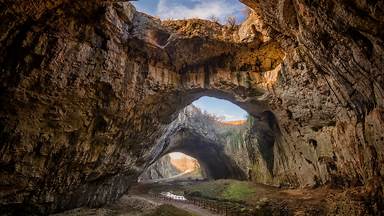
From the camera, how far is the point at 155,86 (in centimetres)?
1742

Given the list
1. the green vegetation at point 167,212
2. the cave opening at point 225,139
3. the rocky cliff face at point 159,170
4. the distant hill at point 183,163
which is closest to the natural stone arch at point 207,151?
the cave opening at point 225,139

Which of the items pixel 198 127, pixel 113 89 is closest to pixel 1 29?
pixel 113 89

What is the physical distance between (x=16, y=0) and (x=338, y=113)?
54.6 feet

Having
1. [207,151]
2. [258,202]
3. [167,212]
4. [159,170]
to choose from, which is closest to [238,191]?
[258,202]

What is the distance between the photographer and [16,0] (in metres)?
9.30

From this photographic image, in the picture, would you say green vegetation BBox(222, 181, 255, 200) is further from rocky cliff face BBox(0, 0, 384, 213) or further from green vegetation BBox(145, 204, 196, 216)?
green vegetation BBox(145, 204, 196, 216)

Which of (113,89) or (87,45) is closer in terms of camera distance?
(87,45)

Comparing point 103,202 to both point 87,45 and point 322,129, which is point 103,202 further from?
point 322,129

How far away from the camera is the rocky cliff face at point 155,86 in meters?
10.3

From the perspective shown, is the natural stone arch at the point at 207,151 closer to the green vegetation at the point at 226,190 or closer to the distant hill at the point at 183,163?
the green vegetation at the point at 226,190

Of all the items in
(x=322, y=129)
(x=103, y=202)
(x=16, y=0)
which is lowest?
(x=103, y=202)

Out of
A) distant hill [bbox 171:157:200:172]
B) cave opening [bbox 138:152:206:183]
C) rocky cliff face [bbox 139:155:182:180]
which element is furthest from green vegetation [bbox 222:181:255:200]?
distant hill [bbox 171:157:200:172]

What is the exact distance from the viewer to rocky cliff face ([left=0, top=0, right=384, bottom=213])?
10.3m

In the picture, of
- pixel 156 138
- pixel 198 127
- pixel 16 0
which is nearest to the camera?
pixel 16 0
